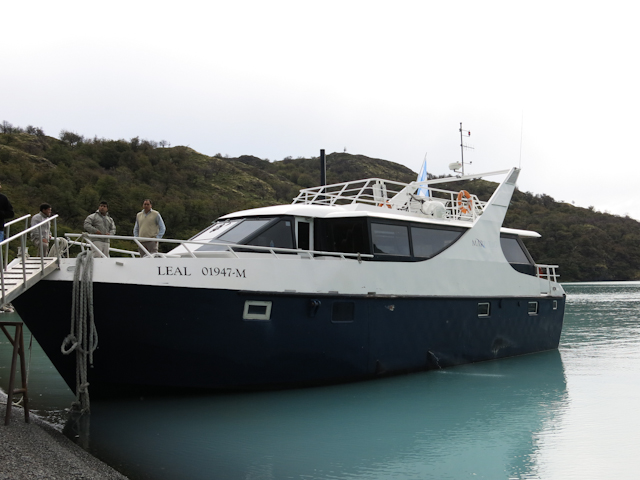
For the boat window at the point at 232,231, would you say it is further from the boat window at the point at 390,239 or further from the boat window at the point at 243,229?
the boat window at the point at 390,239

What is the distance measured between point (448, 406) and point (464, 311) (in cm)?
264

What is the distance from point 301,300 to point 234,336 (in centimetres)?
118

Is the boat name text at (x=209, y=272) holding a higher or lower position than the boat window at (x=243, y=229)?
lower

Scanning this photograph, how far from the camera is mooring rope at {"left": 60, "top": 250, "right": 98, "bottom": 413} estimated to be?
7.73 m

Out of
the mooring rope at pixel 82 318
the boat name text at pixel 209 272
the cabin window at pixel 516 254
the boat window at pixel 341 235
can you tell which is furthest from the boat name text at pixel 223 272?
the cabin window at pixel 516 254

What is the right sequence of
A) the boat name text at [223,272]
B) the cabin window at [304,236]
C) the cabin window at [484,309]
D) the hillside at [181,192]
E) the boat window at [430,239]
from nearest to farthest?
the boat name text at [223,272], the cabin window at [304,236], the boat window at [430,239], the cabin window at [484,309], the hillside at [181,192]

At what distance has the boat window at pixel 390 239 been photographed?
10.5m

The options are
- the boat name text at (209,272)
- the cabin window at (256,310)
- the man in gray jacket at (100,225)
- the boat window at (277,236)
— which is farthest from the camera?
the boat window at (277,236)

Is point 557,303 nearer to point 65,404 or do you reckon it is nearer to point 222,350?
point 222,350

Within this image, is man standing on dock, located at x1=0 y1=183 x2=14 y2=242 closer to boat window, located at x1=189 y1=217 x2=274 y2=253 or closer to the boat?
the boat

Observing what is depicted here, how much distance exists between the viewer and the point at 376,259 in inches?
408

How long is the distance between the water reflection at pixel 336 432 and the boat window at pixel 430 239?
7.63 feet

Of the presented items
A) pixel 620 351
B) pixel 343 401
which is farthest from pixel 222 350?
pixel 620 351

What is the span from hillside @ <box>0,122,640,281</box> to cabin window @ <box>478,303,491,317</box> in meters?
34.1
